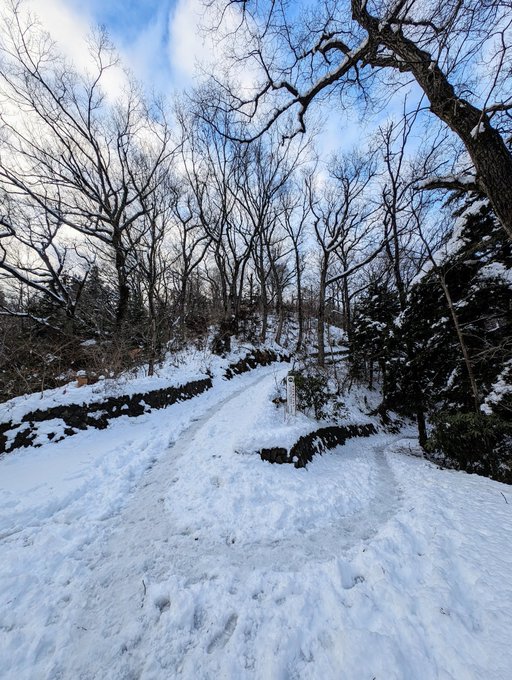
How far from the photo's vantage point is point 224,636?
6.81 feet

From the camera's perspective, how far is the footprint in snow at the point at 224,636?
199 centimetres

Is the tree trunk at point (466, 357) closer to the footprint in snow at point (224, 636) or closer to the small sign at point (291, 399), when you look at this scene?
the small sign at point (291, 399)

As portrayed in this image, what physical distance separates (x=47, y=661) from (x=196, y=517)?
1855mm

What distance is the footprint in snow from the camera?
6.52ft

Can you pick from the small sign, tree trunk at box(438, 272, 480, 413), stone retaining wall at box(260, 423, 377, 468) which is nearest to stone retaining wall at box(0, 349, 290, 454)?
the small sign

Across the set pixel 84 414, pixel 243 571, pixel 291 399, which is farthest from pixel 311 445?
pixel 84 414

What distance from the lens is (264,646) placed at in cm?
196

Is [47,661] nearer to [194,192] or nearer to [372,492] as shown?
[372,492]

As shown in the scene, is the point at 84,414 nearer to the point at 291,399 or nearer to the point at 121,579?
the point at 121,579

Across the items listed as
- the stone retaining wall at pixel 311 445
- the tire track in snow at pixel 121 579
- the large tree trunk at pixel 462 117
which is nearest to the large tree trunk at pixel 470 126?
the large tree trunk at pixel 462 117

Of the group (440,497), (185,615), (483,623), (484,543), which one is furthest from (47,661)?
(440,497)

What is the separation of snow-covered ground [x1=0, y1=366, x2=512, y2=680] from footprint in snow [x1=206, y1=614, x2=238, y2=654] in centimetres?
1

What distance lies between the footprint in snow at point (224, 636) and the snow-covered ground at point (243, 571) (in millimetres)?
10

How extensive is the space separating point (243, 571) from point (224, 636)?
0.67 m
